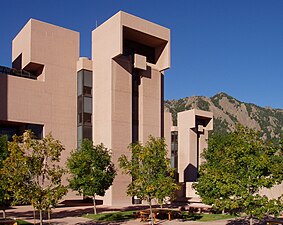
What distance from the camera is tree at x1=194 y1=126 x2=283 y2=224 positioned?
16.1 meters

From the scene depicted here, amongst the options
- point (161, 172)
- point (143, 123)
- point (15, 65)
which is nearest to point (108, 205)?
point (143, 123)

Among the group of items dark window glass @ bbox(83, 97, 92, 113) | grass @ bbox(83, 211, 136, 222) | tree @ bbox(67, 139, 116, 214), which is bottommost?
grass @ bbox(83, 211, 136, 222)

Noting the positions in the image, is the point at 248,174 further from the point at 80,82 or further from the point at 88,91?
the point at 80,82

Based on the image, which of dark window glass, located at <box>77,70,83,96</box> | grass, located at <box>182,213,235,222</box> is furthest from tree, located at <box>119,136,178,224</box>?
dark window glass, located at <box>77,70,83,96</box>

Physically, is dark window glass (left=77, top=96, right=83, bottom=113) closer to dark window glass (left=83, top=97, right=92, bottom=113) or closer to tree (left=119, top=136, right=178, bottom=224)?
dark window glass (left=83, top=97, right=92, bottom=113)

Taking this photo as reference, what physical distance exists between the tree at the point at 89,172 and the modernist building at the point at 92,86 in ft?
31.0

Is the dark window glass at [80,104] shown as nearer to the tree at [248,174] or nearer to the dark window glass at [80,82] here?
the dark window glass at [80,82]

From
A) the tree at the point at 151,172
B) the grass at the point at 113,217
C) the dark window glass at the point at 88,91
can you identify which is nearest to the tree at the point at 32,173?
the tree at the point at 151,172

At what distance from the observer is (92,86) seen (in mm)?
41000

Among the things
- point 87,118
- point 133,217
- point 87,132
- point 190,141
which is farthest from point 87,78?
point 190,141

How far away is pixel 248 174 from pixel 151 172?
754 centimetres

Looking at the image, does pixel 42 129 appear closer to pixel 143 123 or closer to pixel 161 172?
pixel 143 123

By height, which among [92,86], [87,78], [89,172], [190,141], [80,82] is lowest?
[89,172]

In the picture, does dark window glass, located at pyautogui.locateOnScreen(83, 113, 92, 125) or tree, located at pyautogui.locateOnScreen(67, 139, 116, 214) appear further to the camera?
dark window glass, located at pyautogui.locateOnScreen(83, 113, 92, 125)
